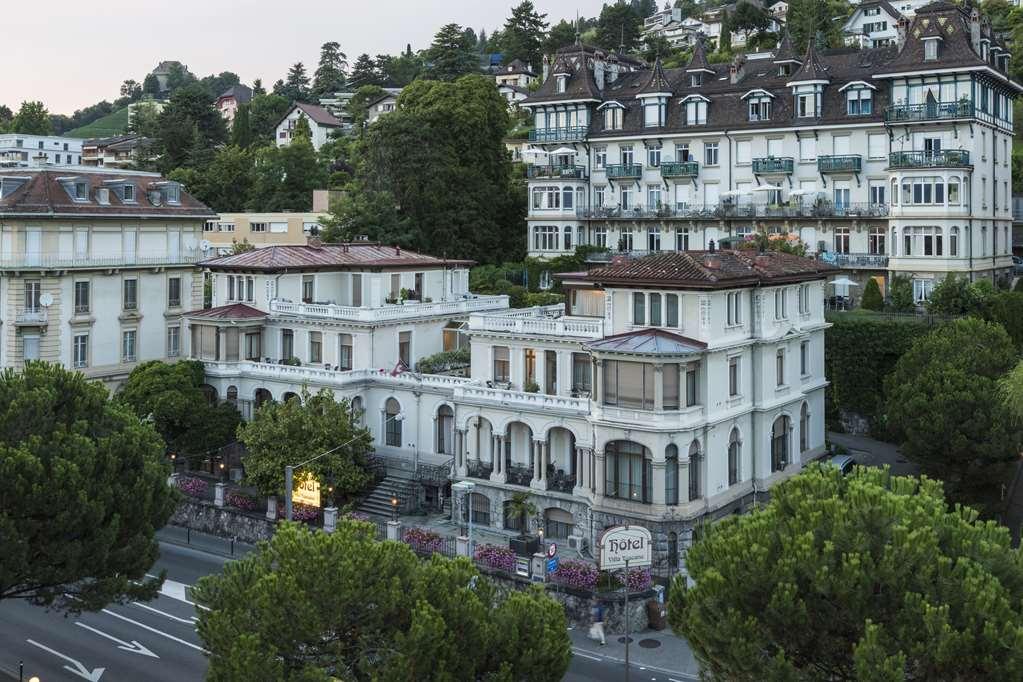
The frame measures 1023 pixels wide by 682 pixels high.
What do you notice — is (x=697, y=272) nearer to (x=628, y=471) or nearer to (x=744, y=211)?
(x=628, y=471)

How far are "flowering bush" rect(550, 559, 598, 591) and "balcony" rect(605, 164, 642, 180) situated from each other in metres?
43.1

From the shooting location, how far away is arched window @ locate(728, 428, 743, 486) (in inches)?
1922

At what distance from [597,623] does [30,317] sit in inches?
1434

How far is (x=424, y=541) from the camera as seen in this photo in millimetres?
47312

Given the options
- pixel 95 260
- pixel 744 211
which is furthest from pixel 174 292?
pixel 744 211

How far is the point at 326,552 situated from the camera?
2583 cm

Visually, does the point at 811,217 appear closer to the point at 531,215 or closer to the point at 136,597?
the point at 531,215

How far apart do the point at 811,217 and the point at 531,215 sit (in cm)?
2166

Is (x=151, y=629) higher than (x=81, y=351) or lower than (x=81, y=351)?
lower

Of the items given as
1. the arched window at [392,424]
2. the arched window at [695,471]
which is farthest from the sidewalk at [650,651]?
the arched window at [392,424]

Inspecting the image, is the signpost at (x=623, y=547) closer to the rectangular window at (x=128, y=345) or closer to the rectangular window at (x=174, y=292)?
the rectangular window at (x=128, y=345)

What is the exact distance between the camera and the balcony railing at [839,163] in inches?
2837

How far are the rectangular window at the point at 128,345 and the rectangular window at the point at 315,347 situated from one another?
12.4 metres

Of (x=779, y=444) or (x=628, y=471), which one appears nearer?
(x=628, y=471)
